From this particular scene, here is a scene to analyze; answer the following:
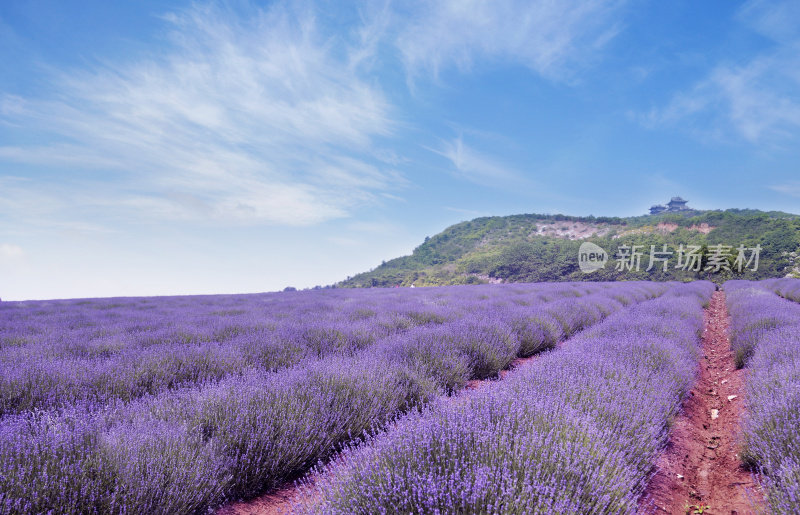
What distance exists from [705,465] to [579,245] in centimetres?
5700

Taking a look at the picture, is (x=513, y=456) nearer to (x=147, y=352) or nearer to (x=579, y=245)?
(x=147, y=352)

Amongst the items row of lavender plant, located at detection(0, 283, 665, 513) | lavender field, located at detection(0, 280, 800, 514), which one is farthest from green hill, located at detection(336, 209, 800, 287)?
row of lavender plant, located at detection(0, 283, 665, 513)

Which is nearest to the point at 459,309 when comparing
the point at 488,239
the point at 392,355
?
the point at 392,355

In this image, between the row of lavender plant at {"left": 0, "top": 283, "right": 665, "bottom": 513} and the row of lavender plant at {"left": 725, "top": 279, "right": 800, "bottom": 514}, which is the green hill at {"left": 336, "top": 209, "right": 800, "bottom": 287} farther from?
the row of lavender plant at {"left": 0, "top": 283, "right": 665, "bottom": 513}

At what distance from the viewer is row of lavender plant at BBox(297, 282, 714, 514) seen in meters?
1.21

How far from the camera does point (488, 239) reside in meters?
80.8

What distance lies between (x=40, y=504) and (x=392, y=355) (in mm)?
2639

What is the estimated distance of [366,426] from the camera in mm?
2457

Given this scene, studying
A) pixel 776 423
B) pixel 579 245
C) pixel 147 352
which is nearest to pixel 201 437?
pixel 147 352

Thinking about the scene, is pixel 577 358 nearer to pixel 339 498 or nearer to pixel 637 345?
pixel 637 345

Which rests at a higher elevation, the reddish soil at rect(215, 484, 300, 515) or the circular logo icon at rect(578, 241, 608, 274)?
the circular logo icon at rect(578, 241, 608, 274)

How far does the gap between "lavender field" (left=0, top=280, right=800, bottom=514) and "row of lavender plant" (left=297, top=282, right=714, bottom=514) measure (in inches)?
0.4

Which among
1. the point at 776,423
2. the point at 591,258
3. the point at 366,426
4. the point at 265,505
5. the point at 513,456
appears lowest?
the point at 265,505

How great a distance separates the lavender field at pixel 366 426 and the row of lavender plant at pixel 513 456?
0.01 meters
